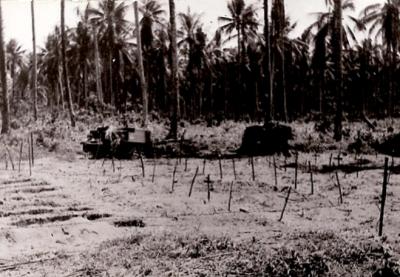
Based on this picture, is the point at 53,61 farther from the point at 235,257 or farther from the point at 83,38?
the point at 235,257

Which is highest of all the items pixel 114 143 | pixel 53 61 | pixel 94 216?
pixel 53 61

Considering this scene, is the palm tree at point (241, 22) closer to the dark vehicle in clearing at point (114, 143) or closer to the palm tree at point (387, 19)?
the palm tree at point (387, 19)

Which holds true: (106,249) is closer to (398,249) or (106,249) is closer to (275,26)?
(398,249)

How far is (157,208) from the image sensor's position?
30.8ft

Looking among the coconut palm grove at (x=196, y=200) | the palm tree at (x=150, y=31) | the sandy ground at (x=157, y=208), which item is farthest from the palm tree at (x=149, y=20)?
the sandy ground at (x=157, y=208)

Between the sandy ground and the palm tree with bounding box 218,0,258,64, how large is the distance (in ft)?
80.2

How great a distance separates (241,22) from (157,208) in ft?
95.9

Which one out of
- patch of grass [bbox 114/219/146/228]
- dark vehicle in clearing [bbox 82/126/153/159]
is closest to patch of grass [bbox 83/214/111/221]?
patch of grass [bbox 114/219/146/228]

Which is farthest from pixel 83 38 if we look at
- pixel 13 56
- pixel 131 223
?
pixel 131 223

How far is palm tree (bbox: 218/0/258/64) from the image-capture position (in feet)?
121

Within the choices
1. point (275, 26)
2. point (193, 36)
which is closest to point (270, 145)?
point (275, 26)

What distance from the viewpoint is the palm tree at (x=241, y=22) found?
121 ft

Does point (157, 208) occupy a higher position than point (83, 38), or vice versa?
point (83, 38)

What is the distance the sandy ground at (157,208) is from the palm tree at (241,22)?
24440mm
